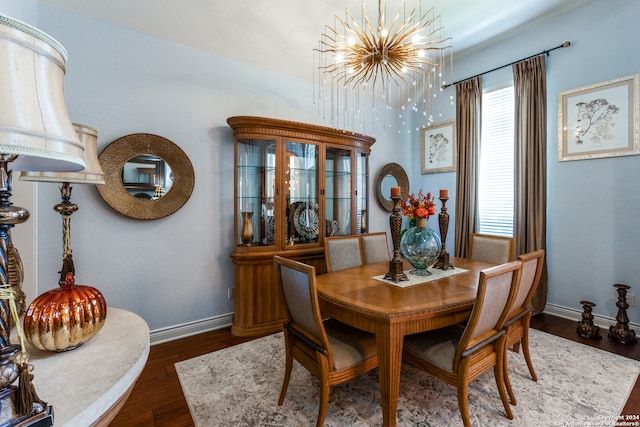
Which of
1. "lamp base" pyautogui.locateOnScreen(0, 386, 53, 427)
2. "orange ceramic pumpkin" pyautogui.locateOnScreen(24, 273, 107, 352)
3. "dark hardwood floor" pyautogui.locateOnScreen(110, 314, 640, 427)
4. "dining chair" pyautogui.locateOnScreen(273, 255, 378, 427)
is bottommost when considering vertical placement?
"dark hardwood floor" pyautogui.locateOnScreen(110, 314, 640, 427)

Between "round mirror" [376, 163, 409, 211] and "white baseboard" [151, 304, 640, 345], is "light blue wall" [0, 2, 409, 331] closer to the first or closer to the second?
"white baseboard" [151, 304, 640, 345]

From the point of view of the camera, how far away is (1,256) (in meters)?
0.68

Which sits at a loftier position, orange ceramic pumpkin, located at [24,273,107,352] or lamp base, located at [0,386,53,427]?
orange ceramic pumpkin, located at [24,273,107,352]

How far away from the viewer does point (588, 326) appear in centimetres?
267

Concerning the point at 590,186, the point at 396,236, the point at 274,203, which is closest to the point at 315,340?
the point at 396,236

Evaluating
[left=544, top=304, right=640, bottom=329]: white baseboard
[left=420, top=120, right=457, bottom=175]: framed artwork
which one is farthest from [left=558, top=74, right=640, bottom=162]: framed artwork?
[left=544, top=304, right=640, bottom=329]: white baseboard

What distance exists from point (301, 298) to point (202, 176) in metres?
1.93

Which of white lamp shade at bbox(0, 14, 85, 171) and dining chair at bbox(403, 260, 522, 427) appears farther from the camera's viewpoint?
dining chair at bbox(403, 260, 522, 427)

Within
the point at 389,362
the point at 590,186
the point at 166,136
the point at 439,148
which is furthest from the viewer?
the point at 439,148

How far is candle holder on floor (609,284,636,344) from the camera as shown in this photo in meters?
2.54

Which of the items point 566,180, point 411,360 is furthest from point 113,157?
point 566,180

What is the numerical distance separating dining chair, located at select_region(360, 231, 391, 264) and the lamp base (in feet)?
7.89

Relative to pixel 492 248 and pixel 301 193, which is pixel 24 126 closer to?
pixel 301 193

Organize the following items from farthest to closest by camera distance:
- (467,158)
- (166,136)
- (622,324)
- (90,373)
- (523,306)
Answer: (467,158) < (166,136) < (622,324) < (523,306) < (90,373)
